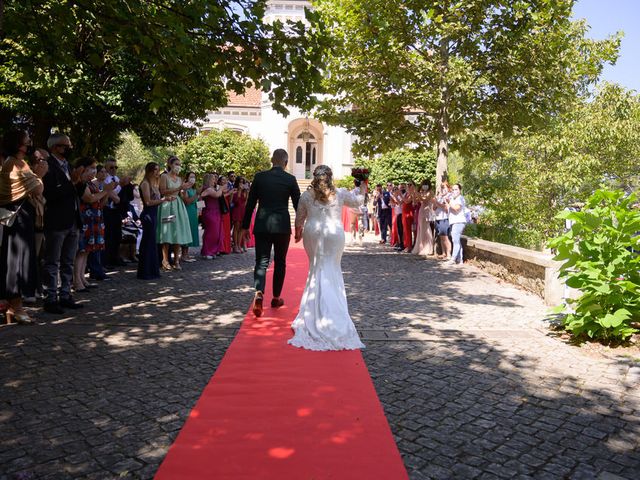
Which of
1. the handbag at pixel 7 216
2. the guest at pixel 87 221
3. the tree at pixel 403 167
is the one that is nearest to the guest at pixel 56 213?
the handbag at pixel 7 216

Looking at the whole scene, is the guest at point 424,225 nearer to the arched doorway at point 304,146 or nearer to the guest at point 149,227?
the guest at point 149,227

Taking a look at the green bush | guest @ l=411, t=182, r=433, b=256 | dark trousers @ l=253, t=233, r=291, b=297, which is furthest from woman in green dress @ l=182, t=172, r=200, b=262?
the green bush

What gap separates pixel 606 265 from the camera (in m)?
5.68

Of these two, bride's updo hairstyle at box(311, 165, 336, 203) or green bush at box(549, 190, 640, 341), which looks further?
bride's updo hairstyle at box(311, 165, 336, 203)

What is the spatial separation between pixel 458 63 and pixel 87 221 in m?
10.0

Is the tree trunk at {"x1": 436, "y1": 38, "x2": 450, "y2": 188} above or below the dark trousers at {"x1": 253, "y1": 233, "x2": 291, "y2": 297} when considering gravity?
above

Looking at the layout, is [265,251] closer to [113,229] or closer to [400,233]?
[113,229]

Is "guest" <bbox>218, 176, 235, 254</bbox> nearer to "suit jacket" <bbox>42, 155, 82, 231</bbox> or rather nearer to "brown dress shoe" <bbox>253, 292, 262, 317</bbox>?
"suit jacket" <bbox>42, 155, 82, 231</bbox>

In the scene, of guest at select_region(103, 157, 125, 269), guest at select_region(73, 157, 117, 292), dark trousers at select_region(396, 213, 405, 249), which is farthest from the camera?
dark trousers at select_region(396, 213, 405, 249)

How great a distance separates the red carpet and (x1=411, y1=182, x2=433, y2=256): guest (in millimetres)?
10347

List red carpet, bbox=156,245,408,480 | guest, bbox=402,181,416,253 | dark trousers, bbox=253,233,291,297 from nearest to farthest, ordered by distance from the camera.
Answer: red carpet, bbox=156,245,408,480 < dark trousers, bbox=253,233,291,297 < guest, bbox=402,181,416,253

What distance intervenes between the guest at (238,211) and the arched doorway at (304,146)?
2886 centimetres

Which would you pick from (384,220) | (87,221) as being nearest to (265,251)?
(87,221)

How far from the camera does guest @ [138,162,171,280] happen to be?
9695mm
